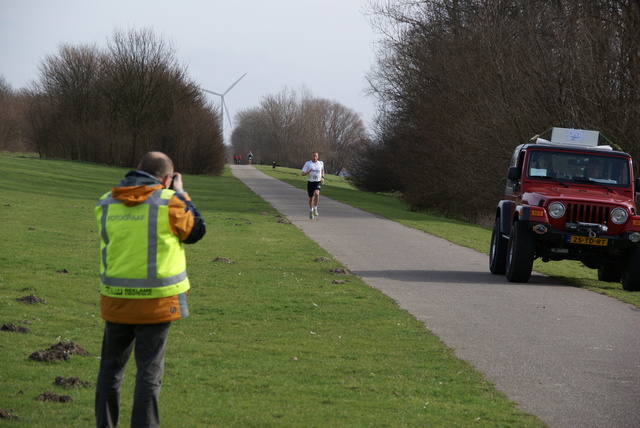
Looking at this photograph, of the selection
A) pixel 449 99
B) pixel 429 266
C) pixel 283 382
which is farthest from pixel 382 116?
pixel 283 382

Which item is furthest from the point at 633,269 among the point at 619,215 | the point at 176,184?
the point at 176,184

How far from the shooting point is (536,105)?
99.4ft

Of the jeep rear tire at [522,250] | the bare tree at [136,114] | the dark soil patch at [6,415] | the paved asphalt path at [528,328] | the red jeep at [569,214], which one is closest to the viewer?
the dark soil patch at [6,415]

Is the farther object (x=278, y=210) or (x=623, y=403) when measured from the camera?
(x=278, y=210)

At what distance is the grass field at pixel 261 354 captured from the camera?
6336 millimetres

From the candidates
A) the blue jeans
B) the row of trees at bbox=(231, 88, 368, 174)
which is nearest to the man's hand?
the blue jeans

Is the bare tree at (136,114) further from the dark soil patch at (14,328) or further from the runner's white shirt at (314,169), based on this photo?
the dark soil patch at (14,328)

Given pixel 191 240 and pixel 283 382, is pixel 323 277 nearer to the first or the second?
pixel 283 382

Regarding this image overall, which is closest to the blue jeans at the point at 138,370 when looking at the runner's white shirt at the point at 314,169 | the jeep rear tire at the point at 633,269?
the jeep rear tire at the point at 633,269

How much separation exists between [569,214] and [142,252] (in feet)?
33.9

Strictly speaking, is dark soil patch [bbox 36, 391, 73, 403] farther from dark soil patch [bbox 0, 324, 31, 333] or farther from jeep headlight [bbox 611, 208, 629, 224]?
jeep headlight [bbox 611, 208, 629, 224]

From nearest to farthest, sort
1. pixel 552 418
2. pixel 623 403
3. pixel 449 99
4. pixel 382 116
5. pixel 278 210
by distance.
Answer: pixel 552 418 → pixel 623 403 → pixel 278 210 → pixel 449 99 → pixel 382 116

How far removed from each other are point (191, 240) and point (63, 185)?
38.3 m

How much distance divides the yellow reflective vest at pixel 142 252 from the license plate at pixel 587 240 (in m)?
10.0
